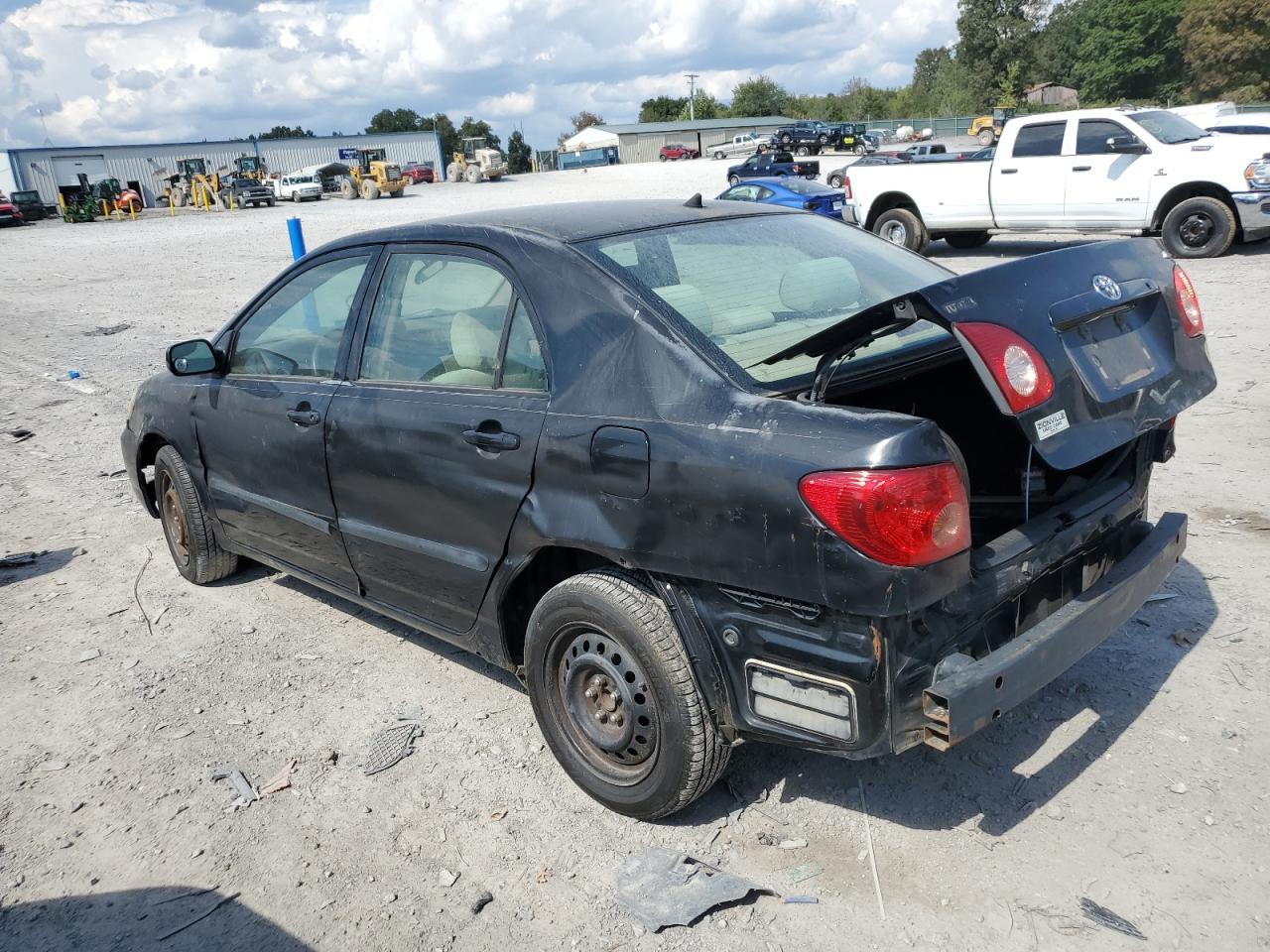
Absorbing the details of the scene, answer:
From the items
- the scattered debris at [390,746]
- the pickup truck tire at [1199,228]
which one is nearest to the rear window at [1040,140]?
the pickup truck tire at [1199,228]

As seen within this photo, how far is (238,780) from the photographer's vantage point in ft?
11.5

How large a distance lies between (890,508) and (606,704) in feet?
3.83

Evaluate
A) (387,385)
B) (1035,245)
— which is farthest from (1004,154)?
(387,385)

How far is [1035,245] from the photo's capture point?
16.0 meters

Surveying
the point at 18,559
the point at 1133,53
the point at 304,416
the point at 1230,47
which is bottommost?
the point at 18,559

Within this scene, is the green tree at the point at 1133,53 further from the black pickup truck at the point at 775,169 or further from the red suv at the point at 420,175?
the black pickup truck at the point at 775,169

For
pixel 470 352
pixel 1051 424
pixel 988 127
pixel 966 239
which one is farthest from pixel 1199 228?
pixel 988 127

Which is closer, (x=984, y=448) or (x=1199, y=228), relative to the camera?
(x=984, y=448)

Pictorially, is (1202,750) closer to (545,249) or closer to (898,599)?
(898,599)

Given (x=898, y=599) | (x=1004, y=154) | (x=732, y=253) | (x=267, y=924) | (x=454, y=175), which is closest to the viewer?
(x=898, y=599)

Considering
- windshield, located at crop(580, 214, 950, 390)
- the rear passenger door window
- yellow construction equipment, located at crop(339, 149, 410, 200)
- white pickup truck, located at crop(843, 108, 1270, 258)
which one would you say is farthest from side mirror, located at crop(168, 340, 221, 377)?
yellow construction equipment, located at crop(339, 149, 410, 200)

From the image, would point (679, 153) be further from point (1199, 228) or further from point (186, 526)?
point (186, 526)

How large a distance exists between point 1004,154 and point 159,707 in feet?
43.7

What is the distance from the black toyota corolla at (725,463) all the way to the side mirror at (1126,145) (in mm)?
10774
